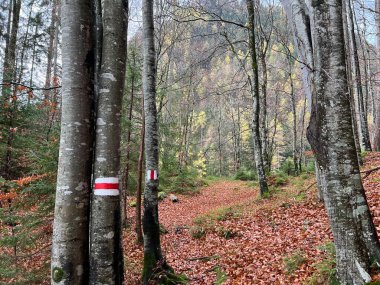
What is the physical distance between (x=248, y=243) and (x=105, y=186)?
17.2ft

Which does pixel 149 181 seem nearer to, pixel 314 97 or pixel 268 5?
pixel 314 97

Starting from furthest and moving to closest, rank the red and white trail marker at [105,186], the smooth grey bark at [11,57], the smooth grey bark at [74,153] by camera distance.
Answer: the smooth grey bark at [11,57], the red and white trail marker at [105,186], the smooth grey bark at [74,153]

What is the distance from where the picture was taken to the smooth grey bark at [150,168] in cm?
526

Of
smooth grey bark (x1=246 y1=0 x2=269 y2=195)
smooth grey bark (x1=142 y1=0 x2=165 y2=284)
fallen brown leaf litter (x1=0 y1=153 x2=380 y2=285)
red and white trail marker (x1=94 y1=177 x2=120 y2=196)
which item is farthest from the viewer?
smooth grey bark (x1=246 y1=0 x2=269 y2=195)

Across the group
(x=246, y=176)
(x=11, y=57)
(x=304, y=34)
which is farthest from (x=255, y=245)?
(x=246, y=176)

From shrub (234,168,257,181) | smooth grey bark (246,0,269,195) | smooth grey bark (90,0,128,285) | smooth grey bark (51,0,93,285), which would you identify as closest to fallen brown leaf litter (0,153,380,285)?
smooth grey bark (246,0,269,195)

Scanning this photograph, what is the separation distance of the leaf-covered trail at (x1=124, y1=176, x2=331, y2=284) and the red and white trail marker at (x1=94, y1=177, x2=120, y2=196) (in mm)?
3213

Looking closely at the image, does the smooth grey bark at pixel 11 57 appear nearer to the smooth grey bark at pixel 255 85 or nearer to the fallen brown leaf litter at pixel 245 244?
the fallen brown leaf litter at pixel 245 244

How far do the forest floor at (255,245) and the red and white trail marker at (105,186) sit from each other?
2713 millimetres

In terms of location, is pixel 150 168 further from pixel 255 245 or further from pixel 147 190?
pixel 255 245

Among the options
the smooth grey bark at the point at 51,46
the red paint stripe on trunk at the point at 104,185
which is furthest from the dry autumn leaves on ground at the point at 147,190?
the smooth grey bark at the point at 51,46

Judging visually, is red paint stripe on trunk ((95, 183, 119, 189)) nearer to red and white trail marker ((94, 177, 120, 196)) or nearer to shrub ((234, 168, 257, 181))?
red and white trail marker ((94, 177, 120, 196))

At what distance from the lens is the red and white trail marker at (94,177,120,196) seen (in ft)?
8.11

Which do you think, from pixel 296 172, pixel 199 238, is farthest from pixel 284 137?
pixel 199 238
